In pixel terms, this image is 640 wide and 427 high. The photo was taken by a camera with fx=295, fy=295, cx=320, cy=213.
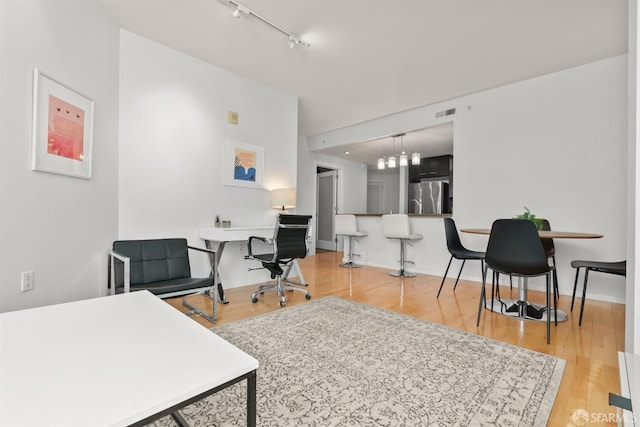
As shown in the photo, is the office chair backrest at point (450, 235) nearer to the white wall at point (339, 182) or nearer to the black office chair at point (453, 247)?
the black office chair at point (453, 247)

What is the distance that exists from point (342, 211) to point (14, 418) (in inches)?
279

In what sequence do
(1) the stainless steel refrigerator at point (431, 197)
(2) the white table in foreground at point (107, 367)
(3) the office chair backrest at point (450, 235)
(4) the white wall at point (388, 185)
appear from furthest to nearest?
1. (4) the white wall at point (388, 185)
2. (1) the stainless steel refrigerator at point (431, 197)
3. (3) the office chair backrest at point (450, 235)
4. (2) the white table in foreground at point (107, 367)

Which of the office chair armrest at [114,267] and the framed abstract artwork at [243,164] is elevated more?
the framed abstract artwork at [243,164]

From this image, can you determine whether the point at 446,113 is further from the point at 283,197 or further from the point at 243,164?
the point at 243,164

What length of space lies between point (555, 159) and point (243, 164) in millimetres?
3946

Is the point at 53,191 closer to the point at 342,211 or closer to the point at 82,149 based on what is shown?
the point at 82,149

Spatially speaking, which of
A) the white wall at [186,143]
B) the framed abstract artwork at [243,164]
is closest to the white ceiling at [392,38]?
the white wall at [186,143]

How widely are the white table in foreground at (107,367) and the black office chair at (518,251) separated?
2.42 metres

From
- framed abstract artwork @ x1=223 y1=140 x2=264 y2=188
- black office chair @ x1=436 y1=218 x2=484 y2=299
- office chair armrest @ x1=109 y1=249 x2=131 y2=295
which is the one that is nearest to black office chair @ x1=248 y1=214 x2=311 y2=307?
framed abstract artwork @ x1=223 y1=140 x2=264 y2=188

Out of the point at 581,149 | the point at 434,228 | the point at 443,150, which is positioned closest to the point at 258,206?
the point at 434,228

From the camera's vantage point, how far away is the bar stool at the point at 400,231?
4566 mm

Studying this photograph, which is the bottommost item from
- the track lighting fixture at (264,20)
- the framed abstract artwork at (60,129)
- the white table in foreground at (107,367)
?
the white table in foreground at (107,367)

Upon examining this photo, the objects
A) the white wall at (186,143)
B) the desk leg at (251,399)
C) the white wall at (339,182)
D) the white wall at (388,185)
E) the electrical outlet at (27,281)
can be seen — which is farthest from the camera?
the white wall at (388,185)

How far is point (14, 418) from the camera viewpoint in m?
0.58
